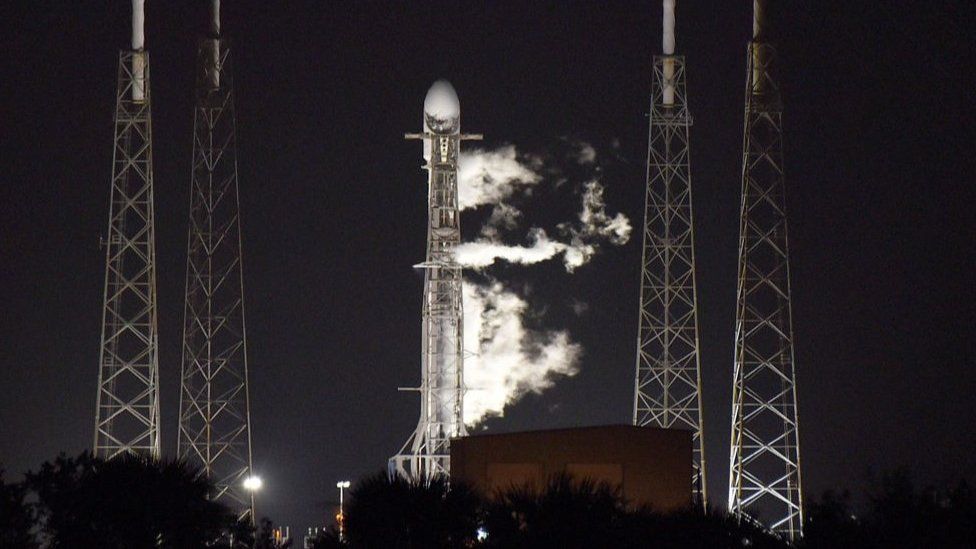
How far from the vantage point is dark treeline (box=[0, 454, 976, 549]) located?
29.7m

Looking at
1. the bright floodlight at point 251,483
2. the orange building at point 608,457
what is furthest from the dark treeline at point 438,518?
the bright floodlight at point 251,483

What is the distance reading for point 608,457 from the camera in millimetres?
46562

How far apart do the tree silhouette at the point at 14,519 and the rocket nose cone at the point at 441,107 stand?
29953 millimetres

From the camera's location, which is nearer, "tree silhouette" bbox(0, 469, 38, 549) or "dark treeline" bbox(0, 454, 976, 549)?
"dark treeline" bbox(0, 454, 976, 549)

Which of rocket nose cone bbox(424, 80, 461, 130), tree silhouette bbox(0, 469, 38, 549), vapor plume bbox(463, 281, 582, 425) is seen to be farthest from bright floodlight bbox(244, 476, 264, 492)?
tree silhouette bbox(0, 469, 38, 549)

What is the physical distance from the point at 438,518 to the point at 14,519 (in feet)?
23.4

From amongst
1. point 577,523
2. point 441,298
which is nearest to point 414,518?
point 577,523

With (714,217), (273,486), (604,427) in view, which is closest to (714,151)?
(714,217)

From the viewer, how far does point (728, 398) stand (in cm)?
7125

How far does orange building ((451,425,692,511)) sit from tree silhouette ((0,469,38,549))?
15555mm

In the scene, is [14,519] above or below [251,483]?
below

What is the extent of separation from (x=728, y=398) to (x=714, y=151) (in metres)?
9.00

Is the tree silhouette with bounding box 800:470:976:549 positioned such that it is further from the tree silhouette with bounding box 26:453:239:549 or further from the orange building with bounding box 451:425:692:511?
the orange building with bounding box 451:425:692:511

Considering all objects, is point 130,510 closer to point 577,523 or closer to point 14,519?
point 14,519
